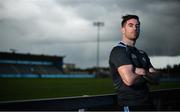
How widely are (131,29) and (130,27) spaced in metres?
0.02

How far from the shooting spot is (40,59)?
56.2 metres

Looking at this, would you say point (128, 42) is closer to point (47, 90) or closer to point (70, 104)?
point (70, 104)

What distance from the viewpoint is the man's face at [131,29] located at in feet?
8.86

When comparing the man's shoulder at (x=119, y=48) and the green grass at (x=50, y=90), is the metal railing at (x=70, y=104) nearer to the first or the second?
the man's shoulder at (x=119, y=48)

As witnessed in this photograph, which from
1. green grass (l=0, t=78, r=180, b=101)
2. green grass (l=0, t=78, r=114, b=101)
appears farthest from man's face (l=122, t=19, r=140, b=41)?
green grass (l=0, t=78, r=114, b=101)

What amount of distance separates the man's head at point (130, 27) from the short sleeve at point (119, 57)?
0.16 m

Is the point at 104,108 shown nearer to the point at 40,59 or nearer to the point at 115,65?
the point at 115,65

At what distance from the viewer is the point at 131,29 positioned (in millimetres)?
2701

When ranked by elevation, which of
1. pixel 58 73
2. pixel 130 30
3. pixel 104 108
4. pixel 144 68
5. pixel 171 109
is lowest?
pixel 58 73

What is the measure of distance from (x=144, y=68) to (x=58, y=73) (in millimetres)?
53235

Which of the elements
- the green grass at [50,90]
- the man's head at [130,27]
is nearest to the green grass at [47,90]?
the green grass at [50,90]

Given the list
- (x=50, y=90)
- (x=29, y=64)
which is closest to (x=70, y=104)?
(x=50, y=90)

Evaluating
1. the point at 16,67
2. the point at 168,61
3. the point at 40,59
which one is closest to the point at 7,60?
the point at 16,67

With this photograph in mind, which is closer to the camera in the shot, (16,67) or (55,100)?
(55,100)
